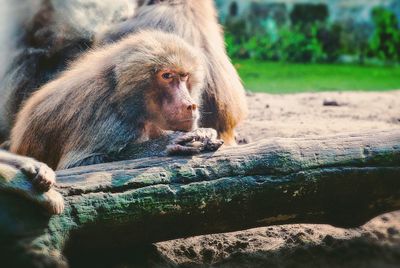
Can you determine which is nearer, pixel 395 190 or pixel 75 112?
pixel 395 190

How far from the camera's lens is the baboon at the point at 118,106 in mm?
4125

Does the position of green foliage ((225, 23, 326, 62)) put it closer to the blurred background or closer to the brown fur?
the blurred background

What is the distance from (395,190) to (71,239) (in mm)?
1759

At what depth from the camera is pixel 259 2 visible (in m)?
13.9

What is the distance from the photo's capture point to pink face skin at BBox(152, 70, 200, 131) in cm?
411

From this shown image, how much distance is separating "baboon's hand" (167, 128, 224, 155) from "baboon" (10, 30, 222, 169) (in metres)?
0.27

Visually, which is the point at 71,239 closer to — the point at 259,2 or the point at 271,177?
the point at 271,177

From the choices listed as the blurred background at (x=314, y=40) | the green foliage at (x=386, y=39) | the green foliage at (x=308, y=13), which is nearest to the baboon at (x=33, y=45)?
the blurred background at (x=314, y=40)

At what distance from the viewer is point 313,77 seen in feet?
35.8

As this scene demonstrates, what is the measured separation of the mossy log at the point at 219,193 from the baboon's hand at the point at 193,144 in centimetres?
7

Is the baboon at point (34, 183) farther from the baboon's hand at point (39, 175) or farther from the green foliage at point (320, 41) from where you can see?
the green foliage at point (320, 41)

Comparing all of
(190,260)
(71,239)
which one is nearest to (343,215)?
(190,260)

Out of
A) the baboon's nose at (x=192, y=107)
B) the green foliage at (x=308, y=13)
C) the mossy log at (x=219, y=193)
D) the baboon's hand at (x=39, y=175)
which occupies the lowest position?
the green foliage at (x=308, y=13)

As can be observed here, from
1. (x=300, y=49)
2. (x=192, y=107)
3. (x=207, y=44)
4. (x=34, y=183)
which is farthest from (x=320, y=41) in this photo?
(x=34, y=183)
